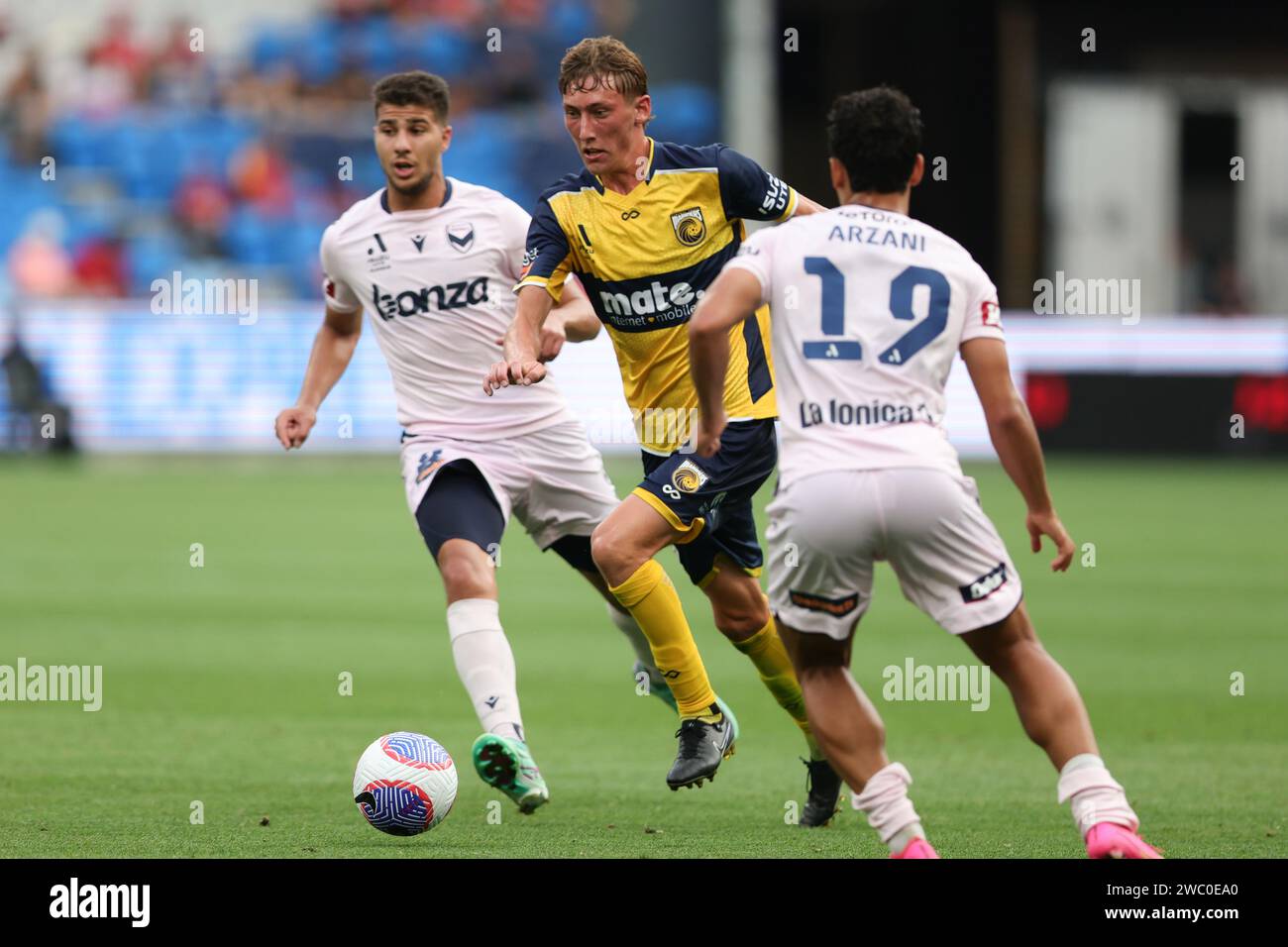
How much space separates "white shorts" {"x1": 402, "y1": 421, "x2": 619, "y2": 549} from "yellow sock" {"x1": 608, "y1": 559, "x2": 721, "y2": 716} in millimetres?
641

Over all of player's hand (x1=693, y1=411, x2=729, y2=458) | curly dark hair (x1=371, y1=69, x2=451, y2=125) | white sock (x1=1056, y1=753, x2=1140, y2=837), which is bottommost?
white sock (x1=1056, y1=753, x2=1140, y2=837)

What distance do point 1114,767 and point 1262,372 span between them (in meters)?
15.5

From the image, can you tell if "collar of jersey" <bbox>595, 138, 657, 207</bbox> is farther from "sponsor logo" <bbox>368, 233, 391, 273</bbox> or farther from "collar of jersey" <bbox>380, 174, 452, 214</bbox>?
"sponsor logo" <bbox>368, 233, 391, 273</bbox>

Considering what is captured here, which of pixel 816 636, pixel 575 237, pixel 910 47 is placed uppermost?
pixel 910 47

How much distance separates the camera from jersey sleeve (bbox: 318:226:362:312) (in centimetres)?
775

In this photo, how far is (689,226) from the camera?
705 centimetres

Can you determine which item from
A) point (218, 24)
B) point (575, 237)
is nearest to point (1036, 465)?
point (575, 237)

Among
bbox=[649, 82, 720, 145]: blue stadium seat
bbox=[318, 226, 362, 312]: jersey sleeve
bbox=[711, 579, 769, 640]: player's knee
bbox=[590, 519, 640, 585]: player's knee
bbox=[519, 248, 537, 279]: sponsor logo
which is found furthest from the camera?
bbox=[649, 82, 720, 145]: blue stadium seat

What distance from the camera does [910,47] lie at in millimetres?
28625
